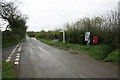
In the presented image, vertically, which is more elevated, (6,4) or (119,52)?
(6,4)

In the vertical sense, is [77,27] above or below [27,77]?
above

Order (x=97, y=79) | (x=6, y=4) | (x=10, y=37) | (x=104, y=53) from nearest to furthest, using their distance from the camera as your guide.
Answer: (x=97, y=79) → (x=104, y=53) → (x=6, y=4) → (x=10, y=37)

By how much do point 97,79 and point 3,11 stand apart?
1819 centimetres

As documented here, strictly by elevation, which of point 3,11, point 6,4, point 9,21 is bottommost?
point 9,21

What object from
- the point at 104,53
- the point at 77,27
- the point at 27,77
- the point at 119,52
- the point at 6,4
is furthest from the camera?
the point at 6,4

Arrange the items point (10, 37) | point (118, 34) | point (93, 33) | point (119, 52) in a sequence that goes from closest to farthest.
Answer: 1. point (119, 52)
2. point (118, 34)
3. point (93, 33)
4. point (10, 37)

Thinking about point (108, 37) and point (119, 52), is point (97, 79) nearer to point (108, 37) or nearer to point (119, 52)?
point (119, 52)

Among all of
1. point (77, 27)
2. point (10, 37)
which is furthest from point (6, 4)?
point (77, 27)

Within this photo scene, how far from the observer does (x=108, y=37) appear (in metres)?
6.89

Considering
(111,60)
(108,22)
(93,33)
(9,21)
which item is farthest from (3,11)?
(111,60)

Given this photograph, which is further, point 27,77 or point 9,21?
point 9,21

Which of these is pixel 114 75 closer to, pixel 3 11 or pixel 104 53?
pixel 104 53

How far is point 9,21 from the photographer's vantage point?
1873 cm

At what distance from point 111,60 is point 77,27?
9.27 m
